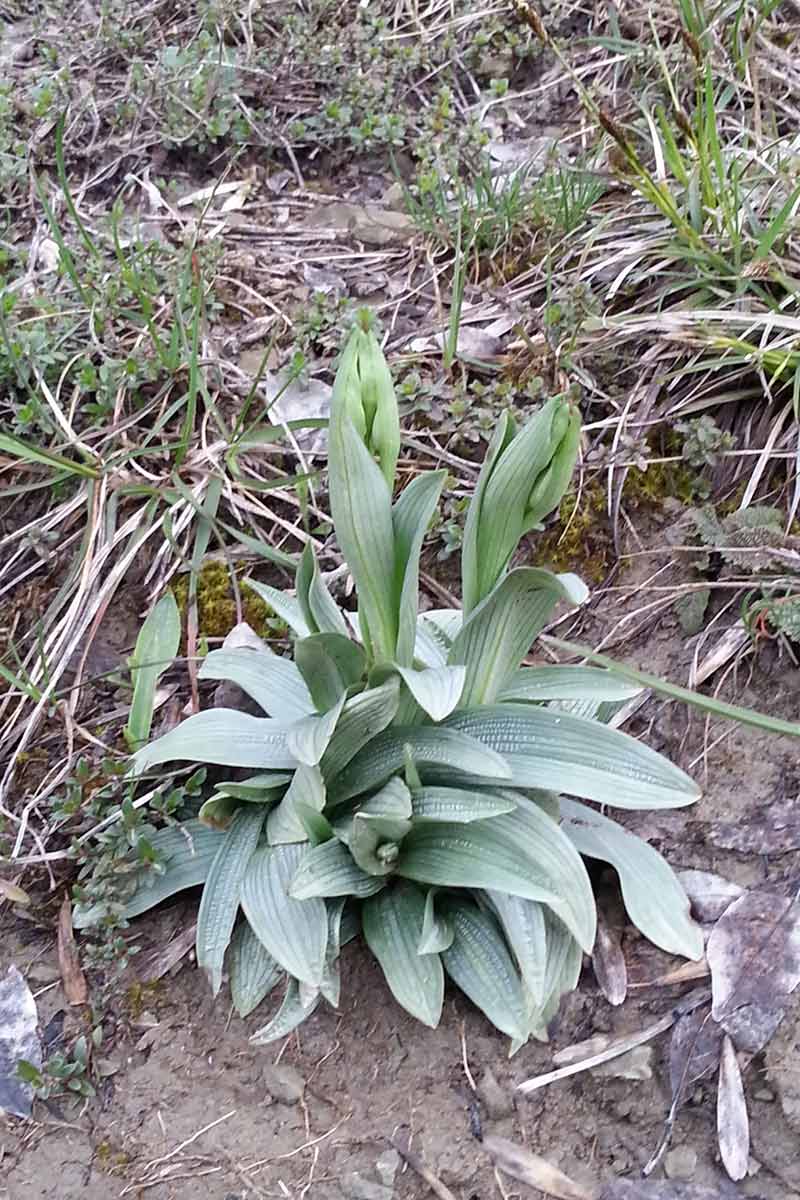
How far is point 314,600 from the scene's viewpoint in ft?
6.34

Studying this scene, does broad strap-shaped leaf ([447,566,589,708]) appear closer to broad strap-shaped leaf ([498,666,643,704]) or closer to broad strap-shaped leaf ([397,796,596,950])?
broad strap-shaped leaf ([498,666,643,704])

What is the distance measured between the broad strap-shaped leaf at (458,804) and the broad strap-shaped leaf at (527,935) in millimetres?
147

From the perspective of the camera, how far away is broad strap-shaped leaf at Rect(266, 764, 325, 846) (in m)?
1.77

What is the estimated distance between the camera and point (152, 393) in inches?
106

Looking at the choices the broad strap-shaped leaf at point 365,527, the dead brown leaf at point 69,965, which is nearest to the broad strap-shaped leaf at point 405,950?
the broad strap-shaped leaf at point 365,527

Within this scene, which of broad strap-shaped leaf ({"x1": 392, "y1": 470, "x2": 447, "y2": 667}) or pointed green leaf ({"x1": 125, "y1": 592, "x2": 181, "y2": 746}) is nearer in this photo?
broad strap-shaped leaf ({"x1": 392, "y1": 470, "x2": 447, "y2": 667})

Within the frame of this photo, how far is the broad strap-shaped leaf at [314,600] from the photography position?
180 cm

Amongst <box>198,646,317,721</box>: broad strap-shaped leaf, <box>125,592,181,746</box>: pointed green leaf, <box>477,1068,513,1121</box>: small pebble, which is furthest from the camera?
<box>125,592,181,746</box>: pointed green leaf

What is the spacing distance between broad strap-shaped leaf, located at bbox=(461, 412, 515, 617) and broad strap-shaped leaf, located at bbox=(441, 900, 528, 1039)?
54cm

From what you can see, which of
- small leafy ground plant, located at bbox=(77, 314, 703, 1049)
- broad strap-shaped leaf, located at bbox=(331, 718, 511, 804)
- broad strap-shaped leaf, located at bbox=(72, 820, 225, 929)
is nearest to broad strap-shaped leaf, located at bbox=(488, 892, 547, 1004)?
small leafy ground plant, located at bbox=(77, 314, 703, 1049)

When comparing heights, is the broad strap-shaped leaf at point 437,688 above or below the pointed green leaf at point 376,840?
above

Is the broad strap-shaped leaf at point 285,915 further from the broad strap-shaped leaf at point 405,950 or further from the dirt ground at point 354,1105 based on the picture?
the dirt ground at point 354,1105

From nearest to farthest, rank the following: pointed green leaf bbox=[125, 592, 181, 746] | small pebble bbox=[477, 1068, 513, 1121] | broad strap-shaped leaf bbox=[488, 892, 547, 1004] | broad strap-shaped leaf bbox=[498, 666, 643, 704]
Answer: broad strap-shaped leaf bbox=[488, 892, 547, 1004]
small pebble bbox=[477, 1068, 513, 1121]
broad strap-shaped leaf bbox=[498, 666, 643, 704]
pointed green leaf bbox=[125, 592, 181, 746]

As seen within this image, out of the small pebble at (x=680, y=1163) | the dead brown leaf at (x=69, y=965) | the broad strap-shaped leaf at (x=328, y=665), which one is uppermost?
the broad strap-shaped leaf at (x=328, y=665)
